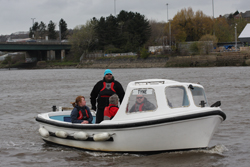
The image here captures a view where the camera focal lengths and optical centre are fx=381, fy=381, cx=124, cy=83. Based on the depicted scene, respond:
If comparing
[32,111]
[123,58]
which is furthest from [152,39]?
[32,111]

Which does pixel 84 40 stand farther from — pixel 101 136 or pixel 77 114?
pixel 101 136

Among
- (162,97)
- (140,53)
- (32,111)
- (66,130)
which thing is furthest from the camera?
(140,53)

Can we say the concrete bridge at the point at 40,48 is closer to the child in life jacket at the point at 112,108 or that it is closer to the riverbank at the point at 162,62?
the riverbank at the point at 162,62

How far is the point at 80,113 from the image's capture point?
9398 millimetres

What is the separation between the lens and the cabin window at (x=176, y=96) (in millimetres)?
8094

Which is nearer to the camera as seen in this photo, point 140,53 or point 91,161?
point 91,161

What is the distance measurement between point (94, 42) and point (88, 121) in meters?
84.0

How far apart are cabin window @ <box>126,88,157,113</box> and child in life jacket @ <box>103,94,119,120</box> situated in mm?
503

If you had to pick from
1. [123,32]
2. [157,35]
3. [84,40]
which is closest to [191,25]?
[157,35]

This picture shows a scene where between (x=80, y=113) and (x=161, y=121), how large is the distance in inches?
96.1

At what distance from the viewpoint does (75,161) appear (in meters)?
8.94

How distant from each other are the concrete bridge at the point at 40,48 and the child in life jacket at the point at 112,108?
70.2 m

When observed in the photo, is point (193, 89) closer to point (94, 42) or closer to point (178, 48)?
point (178, 48)

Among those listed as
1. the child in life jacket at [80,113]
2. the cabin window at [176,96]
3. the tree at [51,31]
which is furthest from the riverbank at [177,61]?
the cabin window at [176,96]
